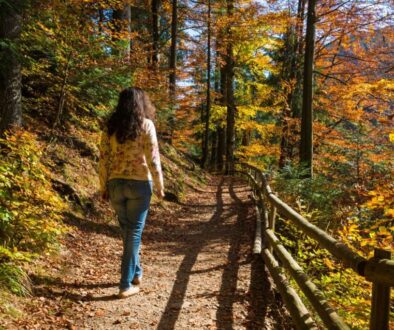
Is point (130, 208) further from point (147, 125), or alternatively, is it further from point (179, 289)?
point (179, 289)

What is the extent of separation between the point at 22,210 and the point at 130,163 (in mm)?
1378

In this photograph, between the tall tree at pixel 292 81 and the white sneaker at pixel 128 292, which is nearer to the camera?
the white sneaker at pixel 128 292

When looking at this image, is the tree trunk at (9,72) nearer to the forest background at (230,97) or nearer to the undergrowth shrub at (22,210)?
the forest background at (230,97)

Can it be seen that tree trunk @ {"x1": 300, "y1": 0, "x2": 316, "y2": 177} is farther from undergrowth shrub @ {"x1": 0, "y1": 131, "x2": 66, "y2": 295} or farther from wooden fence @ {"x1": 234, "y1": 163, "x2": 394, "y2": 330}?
undergrowth shrub @ {"x1": 0, "y1": 131, "x2": 66, "y2": 295}

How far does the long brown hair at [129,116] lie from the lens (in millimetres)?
4352

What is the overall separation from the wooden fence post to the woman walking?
2614 millimetres

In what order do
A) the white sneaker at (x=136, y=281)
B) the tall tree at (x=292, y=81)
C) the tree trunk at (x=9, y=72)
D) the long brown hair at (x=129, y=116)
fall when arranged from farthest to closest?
the tall tree at (x=292, y=81), the tree trunk at (x=9, y=72), the white sneaker at (x=136, y=281), the long brown hair at (x=129, y=116)

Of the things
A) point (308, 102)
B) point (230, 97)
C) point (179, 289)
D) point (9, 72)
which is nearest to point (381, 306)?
point (179, 289)

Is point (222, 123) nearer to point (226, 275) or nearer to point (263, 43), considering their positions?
point (263, 43)

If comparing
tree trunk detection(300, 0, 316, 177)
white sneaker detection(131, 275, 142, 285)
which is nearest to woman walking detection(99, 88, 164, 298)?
white sneaker detection(131, 275, 142, 285)

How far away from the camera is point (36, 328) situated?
11.9ft

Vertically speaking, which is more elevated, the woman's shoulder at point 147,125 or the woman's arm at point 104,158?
the woman's shoulder at point 147,125

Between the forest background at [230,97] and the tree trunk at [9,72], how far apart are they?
2cm

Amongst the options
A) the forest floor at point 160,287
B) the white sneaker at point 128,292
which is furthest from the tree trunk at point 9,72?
the white sneaker at point 128,292
